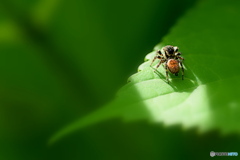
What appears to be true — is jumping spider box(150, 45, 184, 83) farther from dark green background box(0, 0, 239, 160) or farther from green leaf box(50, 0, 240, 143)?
dark green background box(0, 0, 239, 160)

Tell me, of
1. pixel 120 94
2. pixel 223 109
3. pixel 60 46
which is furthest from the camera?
pixel 60 46

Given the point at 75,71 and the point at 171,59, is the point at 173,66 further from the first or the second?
the point at 75,71

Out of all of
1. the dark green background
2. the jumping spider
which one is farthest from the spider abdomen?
the dark green background

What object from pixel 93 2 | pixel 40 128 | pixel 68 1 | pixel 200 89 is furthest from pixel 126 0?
pixel 200 89

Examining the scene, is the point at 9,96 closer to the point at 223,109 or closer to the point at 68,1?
the point at 68,1

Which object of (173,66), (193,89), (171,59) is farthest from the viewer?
(171,59)

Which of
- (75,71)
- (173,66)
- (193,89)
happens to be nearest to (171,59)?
(173,66)

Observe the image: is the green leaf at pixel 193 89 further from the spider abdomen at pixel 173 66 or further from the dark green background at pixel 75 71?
the dark green background at pixel 75 71
